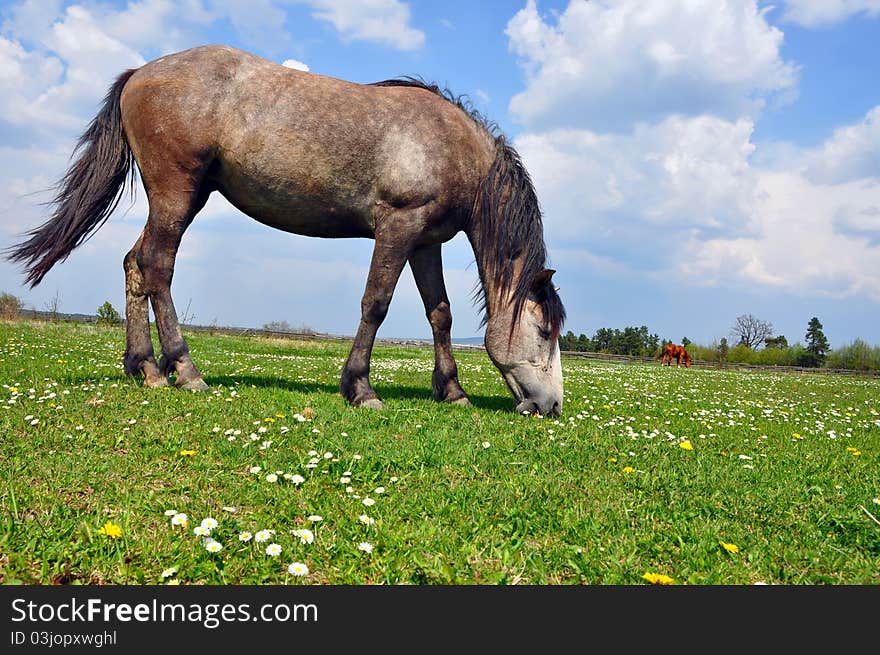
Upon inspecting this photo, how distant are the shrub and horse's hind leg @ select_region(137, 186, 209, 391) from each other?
21900 mm

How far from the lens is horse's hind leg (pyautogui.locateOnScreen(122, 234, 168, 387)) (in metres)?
7.46

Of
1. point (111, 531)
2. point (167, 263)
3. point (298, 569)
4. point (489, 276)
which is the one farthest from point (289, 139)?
point (298, 569)

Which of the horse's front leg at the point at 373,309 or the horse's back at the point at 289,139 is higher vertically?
the horse's back at the point at 289,139

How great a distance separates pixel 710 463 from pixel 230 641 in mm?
4670

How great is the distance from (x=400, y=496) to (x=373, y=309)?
12.5 feet

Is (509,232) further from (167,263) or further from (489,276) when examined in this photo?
(167,263)

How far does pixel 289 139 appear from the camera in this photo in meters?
7.00

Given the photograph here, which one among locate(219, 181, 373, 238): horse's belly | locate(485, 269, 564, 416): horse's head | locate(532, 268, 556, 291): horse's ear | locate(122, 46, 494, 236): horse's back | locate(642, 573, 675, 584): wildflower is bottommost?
locate(642, 573, 675, 584): wildflower

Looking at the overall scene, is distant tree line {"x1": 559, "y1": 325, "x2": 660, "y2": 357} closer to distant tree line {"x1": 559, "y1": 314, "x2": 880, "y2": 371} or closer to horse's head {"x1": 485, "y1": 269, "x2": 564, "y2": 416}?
distant tree line {"x1": 559, "y1": 314, "x2": 880, "y2": 371}

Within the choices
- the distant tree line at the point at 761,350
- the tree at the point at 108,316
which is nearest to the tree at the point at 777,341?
the distant tree line at the point at 761,350

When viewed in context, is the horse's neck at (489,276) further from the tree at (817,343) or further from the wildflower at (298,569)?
the tree at (817,343)

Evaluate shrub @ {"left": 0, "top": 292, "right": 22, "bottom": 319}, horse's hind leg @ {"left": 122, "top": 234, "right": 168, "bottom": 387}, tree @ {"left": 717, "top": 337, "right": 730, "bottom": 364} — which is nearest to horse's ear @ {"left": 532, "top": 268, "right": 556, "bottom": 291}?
horse's hind leg @ {"left": 122, "top": 234, "right": 168, "bottom": 387}

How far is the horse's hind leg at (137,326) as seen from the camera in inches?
294

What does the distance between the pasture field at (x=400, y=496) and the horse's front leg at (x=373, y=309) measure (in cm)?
34
